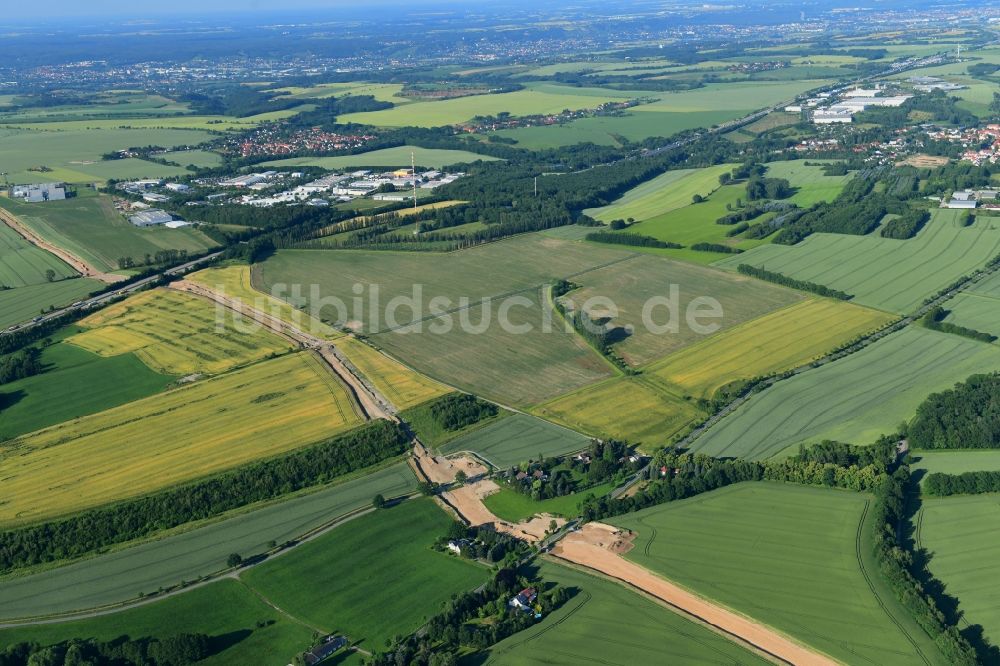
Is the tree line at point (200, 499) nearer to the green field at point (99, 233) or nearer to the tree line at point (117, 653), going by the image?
the tree line at point (117, 653)

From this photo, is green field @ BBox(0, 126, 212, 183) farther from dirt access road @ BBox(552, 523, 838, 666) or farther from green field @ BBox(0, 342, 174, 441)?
dirt access road @ BBox(552, 523, 838, 666)

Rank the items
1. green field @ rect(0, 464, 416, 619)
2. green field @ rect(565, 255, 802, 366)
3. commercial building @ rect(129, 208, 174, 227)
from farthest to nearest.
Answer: commercial building @ rect(129, 208, 174, 227) < green field @ rect(565, 255, 802, 366) < green field @ rect(0, 464, 416, 619)

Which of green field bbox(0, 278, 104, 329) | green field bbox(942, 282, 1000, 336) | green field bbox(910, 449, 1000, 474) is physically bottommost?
green field bbox(910, 449, 1000, 474)

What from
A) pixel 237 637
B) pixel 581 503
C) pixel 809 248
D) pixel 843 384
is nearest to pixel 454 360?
pixel 581 503

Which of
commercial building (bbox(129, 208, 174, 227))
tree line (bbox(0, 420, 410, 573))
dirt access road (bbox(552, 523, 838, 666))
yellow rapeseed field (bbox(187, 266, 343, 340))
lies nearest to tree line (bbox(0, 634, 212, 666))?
tree line (bbox(0, 420, 410, 573))

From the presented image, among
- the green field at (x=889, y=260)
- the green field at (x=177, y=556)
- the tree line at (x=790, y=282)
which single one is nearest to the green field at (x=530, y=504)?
the green field at (x=177, y=556)

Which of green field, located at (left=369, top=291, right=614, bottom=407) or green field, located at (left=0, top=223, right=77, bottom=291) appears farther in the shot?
green field, located at (left=0, top=223, right=77, bottom=291)
